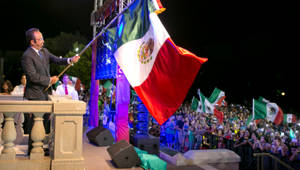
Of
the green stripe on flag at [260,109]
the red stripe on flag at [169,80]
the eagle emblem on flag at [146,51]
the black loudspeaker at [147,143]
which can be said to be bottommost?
the black loudspeaker at [147,143]

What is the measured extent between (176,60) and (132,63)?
4.87 feet

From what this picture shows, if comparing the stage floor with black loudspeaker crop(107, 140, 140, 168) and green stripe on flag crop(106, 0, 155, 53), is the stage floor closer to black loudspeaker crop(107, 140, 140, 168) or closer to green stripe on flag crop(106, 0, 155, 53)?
black loudspeaker crop(107, 140, 140, 168)

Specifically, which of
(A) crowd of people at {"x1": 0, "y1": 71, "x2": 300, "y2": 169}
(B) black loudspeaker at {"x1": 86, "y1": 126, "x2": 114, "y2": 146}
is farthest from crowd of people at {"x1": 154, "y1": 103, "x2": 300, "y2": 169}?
(B) black loudspeaker at {"x1": 86, "y1": 126, "x2": 114, "y2": 146}

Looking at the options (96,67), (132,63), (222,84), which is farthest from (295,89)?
(132,63)

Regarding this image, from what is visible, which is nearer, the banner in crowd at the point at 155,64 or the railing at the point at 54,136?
the railing at the point at 54,136

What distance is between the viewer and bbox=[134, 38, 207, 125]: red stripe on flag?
5.86 metres

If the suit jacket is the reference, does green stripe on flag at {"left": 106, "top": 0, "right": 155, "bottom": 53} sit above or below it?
above

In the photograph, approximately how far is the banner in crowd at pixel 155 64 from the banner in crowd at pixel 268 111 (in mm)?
11595

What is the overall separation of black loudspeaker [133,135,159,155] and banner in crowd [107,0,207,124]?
11.9 feet

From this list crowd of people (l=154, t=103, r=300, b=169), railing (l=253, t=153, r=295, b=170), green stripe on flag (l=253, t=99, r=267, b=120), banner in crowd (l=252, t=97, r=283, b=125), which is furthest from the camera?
green stripe on flag (l=253, t=99, r=267, b=120)

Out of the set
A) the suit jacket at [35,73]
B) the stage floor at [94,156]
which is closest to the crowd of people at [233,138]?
the stage floor at [94,156]

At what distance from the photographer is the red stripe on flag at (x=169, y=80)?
19.2 feet

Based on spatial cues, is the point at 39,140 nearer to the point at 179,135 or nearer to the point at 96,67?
the point at 96,67

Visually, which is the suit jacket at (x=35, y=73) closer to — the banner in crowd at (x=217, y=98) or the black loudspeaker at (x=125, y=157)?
the black loudspeaker at (x=125, y=157)
